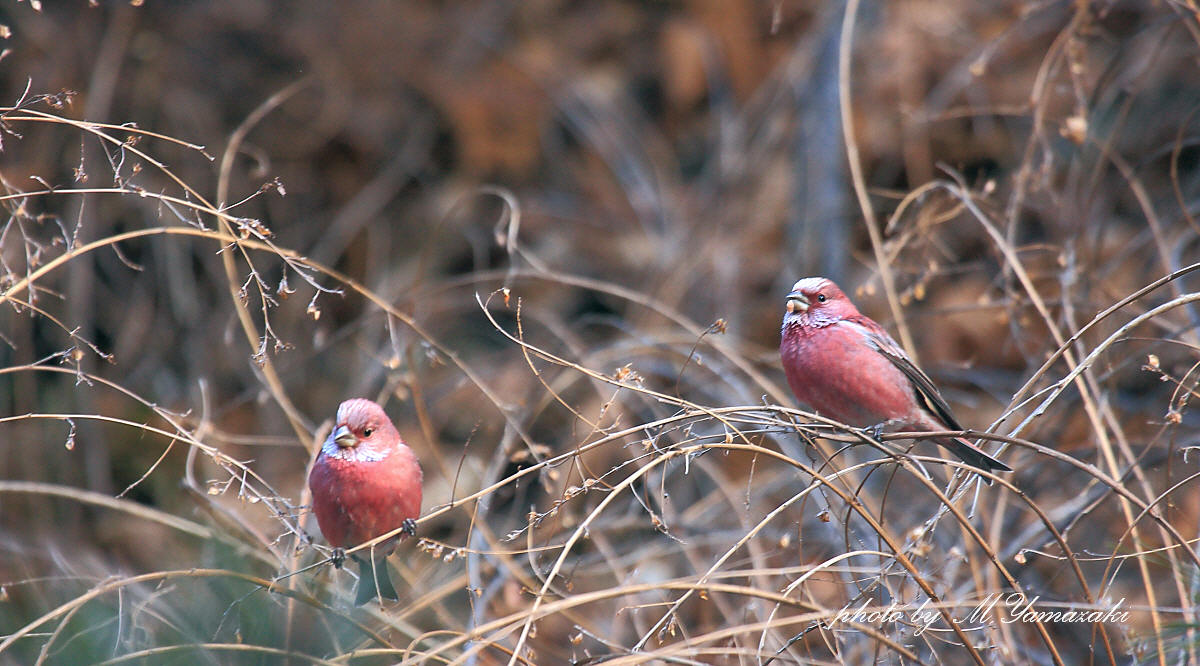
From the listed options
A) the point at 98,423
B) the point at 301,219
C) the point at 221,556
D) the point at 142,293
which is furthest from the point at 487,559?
the point at 301,219

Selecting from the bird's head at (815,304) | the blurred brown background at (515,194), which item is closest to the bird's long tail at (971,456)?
the bird's head at (815,304)

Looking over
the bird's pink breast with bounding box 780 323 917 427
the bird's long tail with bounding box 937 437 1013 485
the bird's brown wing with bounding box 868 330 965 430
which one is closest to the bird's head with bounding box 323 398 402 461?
the bird's pink breast with bounding box 780 323 917 427

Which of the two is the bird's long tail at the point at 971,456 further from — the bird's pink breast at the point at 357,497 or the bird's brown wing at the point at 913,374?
the bird's pink breast at the point at 357,497

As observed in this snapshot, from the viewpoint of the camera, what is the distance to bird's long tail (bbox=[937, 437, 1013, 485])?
2999mm

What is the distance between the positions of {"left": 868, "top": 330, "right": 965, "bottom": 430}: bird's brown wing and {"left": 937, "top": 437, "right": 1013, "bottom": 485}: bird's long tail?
0.18 metres

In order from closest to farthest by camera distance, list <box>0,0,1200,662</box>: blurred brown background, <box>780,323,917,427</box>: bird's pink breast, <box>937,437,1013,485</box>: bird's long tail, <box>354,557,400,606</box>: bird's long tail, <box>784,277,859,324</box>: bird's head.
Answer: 1. <box>937,437,1013,485</box>: bird's long tail
2. <box>780,323,917,427</box>: bird's pink breast
3. <box>784,277,859,324</box>: bird's head
4. <box>354,557,400,606</box>: bird's long tail
5. <box>0,0,1200,662</box>: blurred brown background

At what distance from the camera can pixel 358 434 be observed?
11.3 ft

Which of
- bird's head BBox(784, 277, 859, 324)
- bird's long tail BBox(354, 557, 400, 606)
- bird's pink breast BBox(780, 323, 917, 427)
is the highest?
bird's head BBox(784, 277, 859, 324)

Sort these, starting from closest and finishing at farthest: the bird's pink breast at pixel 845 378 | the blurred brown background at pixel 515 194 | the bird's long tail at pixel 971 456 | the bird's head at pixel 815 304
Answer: the bird's long tail at pixel 971 456, the bird's pink breast at pixel 845 378, the bird's head at pixel 815 304, the blurred brown background at pixel 515 194

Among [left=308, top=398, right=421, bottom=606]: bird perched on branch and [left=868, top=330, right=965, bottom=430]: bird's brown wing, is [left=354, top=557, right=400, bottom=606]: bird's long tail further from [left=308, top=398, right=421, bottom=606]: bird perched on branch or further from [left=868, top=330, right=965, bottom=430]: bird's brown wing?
[left=868, top=330, right=965, bottom=430]: bird's brown wing

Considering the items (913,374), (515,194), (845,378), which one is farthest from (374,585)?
(515,194)

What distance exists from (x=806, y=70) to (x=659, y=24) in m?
2.25

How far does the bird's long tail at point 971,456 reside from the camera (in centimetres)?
300

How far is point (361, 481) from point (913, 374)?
2.02 metres
